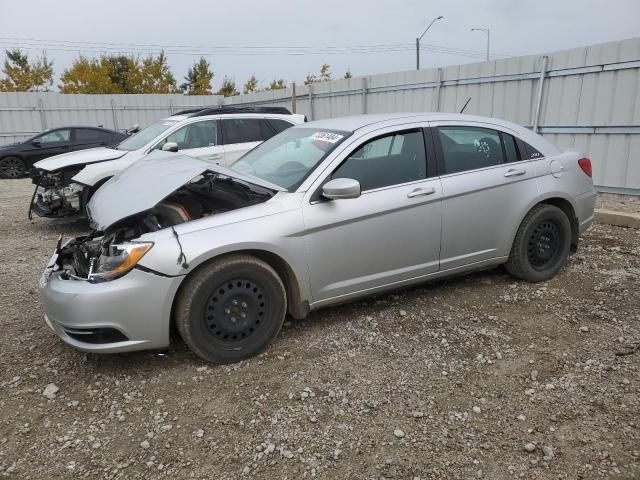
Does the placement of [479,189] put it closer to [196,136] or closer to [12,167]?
[196,136]

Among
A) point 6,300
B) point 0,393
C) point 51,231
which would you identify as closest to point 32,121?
point 51,231

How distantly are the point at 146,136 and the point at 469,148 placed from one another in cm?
547

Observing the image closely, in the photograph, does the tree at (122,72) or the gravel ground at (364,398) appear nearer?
the gravel ground at (364,398)

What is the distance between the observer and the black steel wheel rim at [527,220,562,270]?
4.58 m

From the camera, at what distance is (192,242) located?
318 centimetres

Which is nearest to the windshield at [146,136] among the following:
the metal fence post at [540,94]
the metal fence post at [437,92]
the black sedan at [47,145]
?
the metal fence post at [437,92]

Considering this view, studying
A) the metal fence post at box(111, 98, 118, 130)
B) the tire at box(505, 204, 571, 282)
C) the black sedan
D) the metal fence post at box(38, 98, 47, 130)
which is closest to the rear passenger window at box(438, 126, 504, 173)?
the tire at box(505, 204, 571, 282)

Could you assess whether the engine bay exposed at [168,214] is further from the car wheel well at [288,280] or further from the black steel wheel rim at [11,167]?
the black steel wheel rim at [11,167]

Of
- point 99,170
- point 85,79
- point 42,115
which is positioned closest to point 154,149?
point 99,170

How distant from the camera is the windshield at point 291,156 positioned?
150 inches

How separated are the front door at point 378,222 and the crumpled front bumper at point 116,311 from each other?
41.1 inches

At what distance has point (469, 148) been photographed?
4.32 m

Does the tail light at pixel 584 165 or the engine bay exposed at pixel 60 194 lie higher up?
the tail light at pixel 584 165

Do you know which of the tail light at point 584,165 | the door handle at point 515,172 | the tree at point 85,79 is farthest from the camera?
the tree at point 85,79
